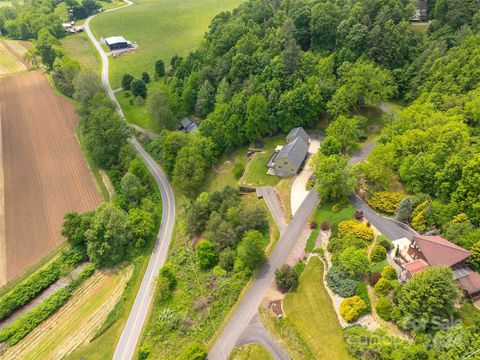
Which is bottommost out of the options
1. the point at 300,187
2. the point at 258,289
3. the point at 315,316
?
the point at 258,289

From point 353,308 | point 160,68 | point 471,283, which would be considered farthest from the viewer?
point 160,68

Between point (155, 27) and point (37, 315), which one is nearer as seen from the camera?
point (37, 315)

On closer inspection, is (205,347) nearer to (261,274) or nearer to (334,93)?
(261,274)

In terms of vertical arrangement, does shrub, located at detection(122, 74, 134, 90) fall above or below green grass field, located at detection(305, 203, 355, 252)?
above

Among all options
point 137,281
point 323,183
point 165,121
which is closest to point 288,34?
point 165,121

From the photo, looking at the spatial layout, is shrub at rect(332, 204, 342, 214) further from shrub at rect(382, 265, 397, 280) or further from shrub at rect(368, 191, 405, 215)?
shrub at rect(382, 265, 397, 280)

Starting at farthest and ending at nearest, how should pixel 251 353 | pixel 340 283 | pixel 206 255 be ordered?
pixel 206 255 < pixel 340 283 < pixel 251 353

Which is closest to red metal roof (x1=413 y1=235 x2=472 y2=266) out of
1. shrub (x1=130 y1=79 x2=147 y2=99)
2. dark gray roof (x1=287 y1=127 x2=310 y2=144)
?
dark gray roof (x1=287 y1=127 x2=310 y2=144)

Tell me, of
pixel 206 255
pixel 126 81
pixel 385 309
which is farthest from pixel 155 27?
pixel 385 309

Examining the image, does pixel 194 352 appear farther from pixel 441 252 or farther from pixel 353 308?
pixel 441 252
